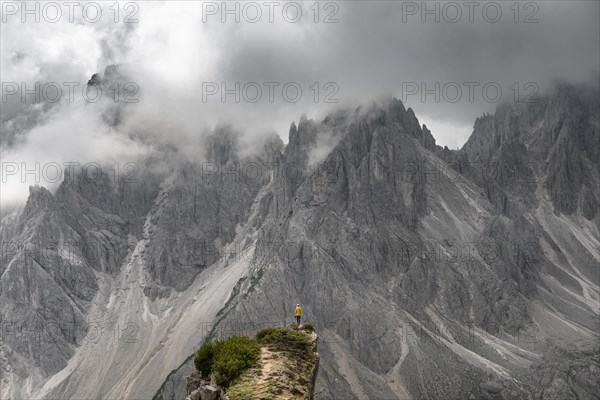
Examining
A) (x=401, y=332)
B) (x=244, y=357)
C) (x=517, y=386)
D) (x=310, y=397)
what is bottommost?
(x=517, y=386)

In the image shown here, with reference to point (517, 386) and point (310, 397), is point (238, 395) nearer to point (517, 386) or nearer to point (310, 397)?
point (310, 397)

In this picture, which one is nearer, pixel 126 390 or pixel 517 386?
pixel 517 386

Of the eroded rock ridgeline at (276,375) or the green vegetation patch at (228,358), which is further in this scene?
the green vegetation patch at (228,358)

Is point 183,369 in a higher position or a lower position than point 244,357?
lower

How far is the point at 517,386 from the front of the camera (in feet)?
584

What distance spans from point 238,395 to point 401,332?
177 metres

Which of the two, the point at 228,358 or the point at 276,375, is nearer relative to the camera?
the point at 276,375

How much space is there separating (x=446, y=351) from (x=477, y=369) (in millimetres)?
11397

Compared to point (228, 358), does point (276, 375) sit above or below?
below

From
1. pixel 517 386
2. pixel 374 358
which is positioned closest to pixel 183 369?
pixel 374 358

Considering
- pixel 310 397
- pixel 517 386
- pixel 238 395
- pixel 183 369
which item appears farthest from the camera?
pixel 183 369

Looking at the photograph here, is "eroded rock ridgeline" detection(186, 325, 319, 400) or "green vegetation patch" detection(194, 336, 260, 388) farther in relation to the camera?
"green vegetation patch" detection(194, 336, 260, 388)

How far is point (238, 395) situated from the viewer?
3161 cm

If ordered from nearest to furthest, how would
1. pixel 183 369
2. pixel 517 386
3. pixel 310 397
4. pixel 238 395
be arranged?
pixel 238 395, pixel 310 397, pixel 517 386, pixel 183 369
